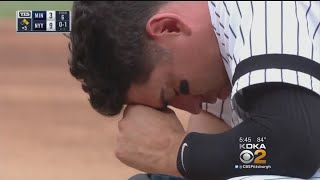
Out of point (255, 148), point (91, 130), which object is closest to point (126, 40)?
point (255, 148)

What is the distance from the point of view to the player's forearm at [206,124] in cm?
108

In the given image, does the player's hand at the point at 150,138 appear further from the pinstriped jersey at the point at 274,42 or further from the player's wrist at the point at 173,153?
the pinstriped jersey at the point at 274,42

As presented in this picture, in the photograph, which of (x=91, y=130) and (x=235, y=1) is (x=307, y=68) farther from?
(x=91, y=130)

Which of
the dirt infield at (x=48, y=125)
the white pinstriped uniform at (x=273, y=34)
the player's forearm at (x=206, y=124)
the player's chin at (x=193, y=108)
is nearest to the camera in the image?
the white pinstriped uniform at (x=273, y=34)

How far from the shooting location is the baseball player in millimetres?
748

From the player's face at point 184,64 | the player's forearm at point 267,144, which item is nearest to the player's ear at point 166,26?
the player's face at point 184,64

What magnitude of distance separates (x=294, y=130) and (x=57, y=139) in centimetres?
107

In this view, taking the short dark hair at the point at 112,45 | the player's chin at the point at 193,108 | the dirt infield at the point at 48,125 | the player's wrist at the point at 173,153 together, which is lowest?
the dirt infield at the point at 48,125

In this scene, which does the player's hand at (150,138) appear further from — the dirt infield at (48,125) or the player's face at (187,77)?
the dirt infield at (48,125)

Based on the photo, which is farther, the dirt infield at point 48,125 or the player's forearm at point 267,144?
the dirt infield at point 48,125

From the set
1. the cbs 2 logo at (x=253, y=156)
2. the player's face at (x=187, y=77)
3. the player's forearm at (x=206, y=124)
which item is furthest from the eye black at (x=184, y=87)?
the player's forearm at (x=206, y=124)

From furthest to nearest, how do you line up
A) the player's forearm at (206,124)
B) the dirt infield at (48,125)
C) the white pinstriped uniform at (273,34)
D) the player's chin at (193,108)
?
the dirt infield at (48,125) < the player's forearm at (206,124) < the player's chin at (193,108) < the white pinstriped uniform at (273,34)

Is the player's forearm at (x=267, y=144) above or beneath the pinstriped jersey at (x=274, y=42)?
beneath

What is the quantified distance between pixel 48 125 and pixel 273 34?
120 centimetres
